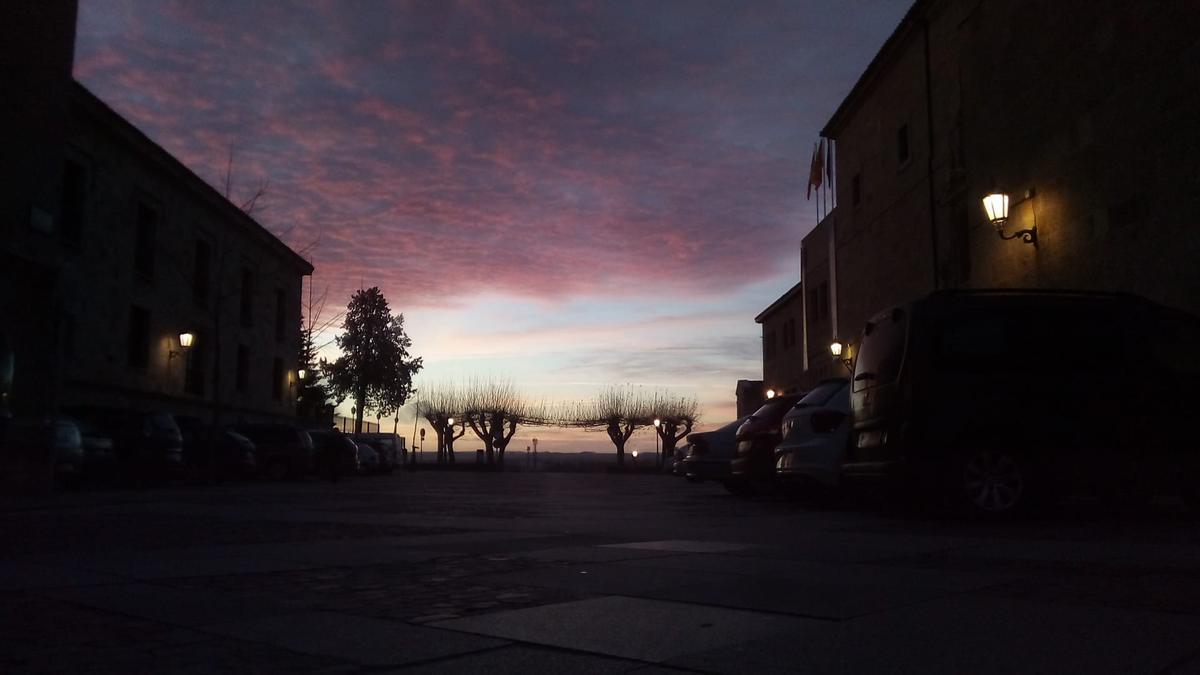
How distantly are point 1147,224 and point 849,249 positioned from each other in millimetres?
15970

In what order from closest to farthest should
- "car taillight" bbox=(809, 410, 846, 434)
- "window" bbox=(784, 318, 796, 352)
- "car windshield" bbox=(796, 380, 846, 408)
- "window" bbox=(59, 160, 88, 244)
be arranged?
"car taillight" bbox=(809, 410, 846, 434) → "car windshield" bbox=(796, 380, 846, 408) → "window" bbox=(59, 160, 88, 244) → "window" bbox=(784, 318, 796, 352)

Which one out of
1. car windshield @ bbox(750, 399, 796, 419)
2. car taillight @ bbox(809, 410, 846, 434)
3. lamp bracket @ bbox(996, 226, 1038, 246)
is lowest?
car taillight @ bbox(809, 410, 846, 434)

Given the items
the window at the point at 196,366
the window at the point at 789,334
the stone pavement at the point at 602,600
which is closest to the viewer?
the stone pavement at the point at 602,600

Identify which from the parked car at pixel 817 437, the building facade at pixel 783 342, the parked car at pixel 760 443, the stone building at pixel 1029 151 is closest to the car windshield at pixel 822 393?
the parked car at pixel 817 437

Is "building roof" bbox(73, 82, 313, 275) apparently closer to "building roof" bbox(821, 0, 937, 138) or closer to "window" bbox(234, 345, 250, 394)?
"window" bbox(234, 345, 250, 394)

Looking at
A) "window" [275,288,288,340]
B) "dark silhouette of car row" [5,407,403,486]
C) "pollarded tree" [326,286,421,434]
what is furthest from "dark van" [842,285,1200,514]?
"pollarded tree" [326,286,421,434]

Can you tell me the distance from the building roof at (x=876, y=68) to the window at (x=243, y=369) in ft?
77.0

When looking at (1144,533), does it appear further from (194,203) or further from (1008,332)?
(194,203)

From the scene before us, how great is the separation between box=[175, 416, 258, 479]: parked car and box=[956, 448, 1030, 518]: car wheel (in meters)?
17.9

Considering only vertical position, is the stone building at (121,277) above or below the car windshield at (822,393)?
above

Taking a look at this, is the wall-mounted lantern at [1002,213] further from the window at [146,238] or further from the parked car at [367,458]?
the parked car at [367,458]

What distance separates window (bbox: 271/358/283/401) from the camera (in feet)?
133

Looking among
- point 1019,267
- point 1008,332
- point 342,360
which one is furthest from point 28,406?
point 342,360

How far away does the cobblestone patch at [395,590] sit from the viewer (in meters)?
3.67
